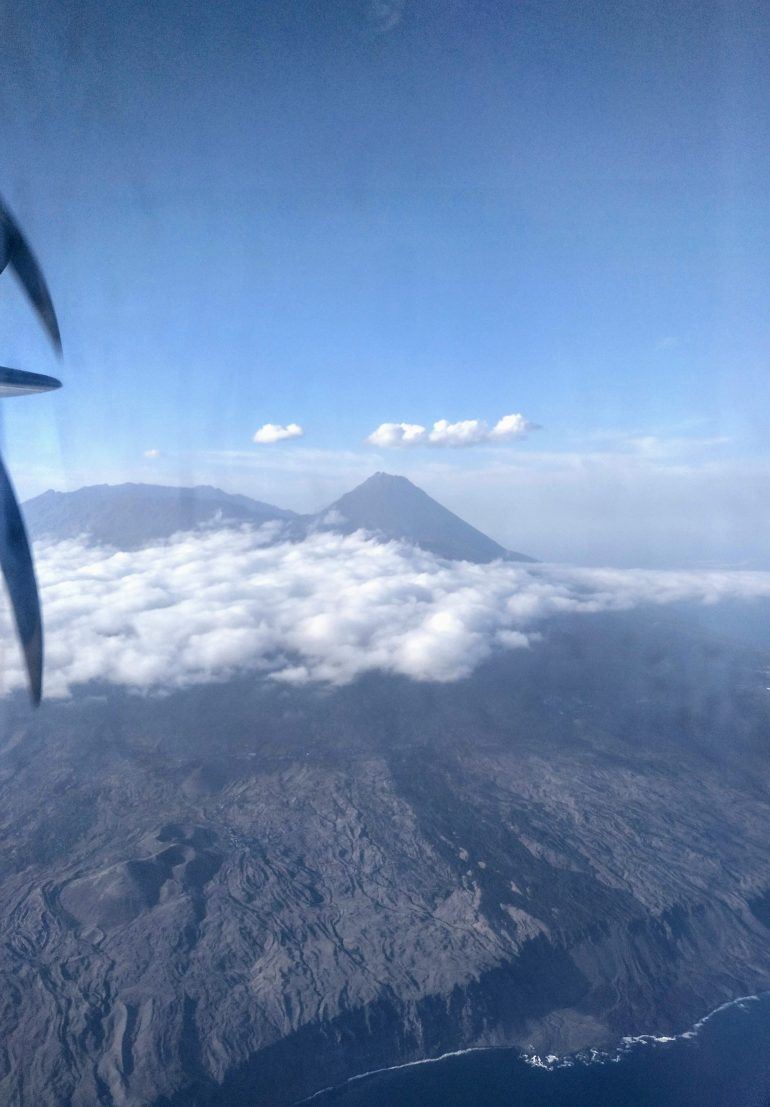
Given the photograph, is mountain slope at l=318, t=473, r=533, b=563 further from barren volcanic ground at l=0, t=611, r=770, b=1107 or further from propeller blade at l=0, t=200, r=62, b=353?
propeller blade at l=0, t=200, r=62, b=353

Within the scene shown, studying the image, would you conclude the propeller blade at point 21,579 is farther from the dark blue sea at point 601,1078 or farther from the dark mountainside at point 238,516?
the dark mountainside at point 238,516

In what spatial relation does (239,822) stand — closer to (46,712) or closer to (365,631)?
(46,712)

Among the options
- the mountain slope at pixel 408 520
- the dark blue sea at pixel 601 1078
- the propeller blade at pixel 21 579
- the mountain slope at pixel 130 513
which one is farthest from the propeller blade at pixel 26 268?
the mountain slope at pixel 408 520

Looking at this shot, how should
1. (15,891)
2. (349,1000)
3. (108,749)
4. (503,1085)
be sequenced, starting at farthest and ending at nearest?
(108,749), (15,891), (349,1000), (503,1085)

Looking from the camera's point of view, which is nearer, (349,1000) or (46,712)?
(349,1000)

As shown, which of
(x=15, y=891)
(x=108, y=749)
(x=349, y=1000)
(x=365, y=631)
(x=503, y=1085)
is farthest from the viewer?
(x=365, y=631)

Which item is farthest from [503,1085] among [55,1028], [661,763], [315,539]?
[315,539]
